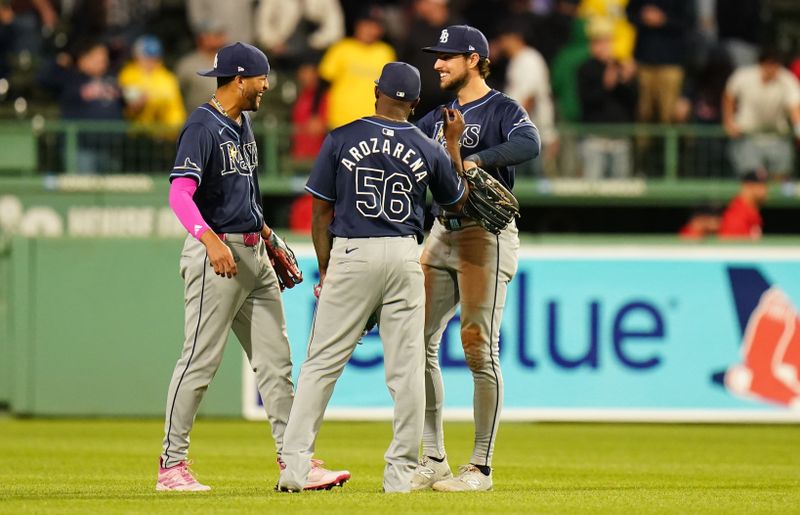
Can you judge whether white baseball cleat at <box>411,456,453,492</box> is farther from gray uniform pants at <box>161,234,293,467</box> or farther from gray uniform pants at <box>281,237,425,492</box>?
gray uniform pants at <box>161,234,293,467</box>

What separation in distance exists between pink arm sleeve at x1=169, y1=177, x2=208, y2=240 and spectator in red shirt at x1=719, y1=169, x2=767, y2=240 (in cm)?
849

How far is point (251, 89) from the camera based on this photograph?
7914mm

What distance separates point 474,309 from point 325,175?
1.14 meters

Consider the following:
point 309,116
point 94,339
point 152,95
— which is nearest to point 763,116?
point 309,116

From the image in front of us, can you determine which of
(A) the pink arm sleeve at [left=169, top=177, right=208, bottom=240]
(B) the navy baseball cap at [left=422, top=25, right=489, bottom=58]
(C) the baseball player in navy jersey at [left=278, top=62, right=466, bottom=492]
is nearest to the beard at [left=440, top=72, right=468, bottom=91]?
(B) the navy baseball cap at [left=422, top=25, right=489, bottom=58]

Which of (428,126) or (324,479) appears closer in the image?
(324,479)

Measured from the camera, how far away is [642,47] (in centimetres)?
1736

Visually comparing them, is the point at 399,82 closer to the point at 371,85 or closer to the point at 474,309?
the point at 474,309

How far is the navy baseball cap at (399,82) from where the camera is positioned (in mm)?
7582

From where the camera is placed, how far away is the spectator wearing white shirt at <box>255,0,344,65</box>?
17.0m

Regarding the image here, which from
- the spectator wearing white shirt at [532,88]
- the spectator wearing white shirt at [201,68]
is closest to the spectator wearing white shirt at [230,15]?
the spectator wearing white shirt at [201,68]

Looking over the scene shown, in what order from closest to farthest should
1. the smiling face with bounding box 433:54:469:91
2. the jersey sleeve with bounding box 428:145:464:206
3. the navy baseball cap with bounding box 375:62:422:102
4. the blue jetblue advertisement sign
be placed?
the navy baseball cap with bounding box 375:62:422:102
the jersey sleeve with bounding box 428:145:464:206
the smiling face with bounding box 433:54:469:91
the blue jetblue advertisement sign

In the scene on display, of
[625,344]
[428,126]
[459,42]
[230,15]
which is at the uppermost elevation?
[230,15]

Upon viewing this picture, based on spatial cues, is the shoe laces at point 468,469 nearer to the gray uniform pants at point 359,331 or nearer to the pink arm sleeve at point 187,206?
the gray uniform pants at point 359,331
